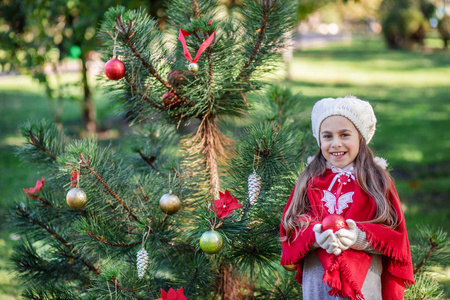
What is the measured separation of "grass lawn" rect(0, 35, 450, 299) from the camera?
15.8 ft

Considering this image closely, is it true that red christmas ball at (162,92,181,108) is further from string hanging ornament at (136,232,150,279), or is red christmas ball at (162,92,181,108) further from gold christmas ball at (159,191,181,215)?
string hanging ornament at (136,232,150,279)

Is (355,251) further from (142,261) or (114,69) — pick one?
(114,69)

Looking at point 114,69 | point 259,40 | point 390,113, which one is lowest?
point 390,113

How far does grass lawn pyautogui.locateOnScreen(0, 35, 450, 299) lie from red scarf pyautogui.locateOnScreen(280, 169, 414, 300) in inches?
22.5

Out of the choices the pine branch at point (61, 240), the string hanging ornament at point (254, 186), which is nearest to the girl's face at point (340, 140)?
the string hanging ornament at point (254, 186)

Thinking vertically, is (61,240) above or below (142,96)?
below

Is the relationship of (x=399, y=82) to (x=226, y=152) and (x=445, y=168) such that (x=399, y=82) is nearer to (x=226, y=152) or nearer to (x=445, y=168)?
(x=445, y=168)

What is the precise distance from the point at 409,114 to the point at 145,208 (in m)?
8.53

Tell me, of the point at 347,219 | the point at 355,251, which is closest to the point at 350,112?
the point at 347,219

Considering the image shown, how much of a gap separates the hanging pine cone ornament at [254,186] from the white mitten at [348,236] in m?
0.40

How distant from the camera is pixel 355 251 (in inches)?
69.9

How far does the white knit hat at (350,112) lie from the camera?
6.23 feet

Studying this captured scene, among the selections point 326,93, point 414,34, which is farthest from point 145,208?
point 414,34

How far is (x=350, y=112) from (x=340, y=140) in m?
0.12
